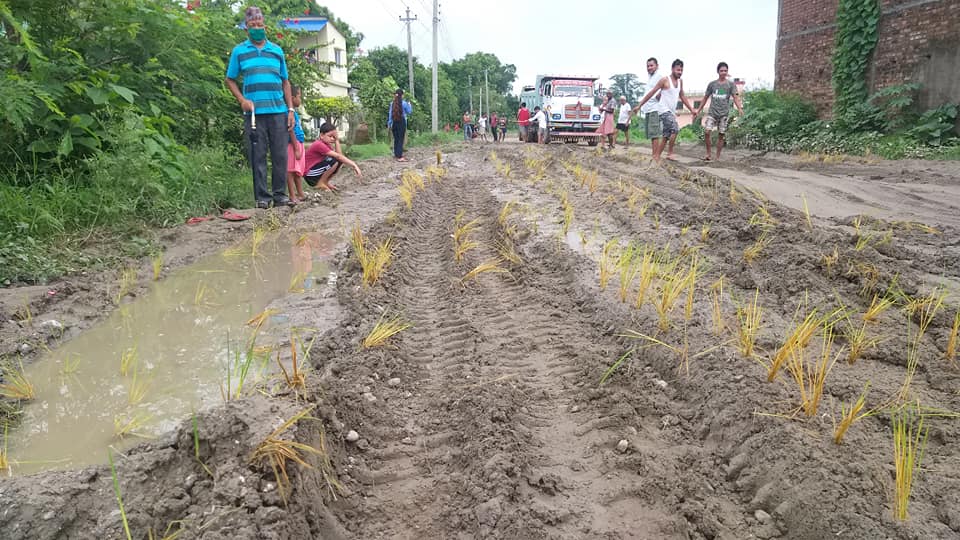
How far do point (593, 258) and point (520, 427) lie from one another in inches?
79.0

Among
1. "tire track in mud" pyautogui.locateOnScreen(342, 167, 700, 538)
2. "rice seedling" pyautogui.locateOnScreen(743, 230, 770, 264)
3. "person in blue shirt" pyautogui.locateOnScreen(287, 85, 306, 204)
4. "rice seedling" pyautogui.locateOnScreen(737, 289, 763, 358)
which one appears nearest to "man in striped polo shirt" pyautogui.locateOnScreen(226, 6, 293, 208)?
"person in blue shirt" pyautogui.locateOnScreen(287, 85, 306, 204)

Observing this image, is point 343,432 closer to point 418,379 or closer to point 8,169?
point 418,379

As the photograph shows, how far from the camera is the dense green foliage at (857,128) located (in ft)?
33.2

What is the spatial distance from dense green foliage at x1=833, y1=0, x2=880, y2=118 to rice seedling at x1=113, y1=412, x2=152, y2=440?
14096 millimetres

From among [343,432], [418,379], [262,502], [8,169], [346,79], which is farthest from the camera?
[346,79]

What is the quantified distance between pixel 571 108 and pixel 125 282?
17.6 meters

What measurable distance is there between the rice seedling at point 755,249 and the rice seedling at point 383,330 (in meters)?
2.10

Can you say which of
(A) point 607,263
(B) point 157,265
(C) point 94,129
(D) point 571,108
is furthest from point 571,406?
(D) point 571,108

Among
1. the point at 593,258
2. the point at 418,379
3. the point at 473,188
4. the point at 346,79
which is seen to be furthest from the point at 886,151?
the point at 346,79

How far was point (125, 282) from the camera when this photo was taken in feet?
10.8

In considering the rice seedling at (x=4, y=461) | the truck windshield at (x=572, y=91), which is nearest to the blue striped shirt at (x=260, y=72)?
the rice seedling at (x=4, y=461)

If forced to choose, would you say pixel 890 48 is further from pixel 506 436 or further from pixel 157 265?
pixel 157 265

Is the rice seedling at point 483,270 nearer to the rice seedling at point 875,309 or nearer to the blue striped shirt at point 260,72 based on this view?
the rice seedling at point 875,309

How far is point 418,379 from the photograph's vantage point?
2.35 m
